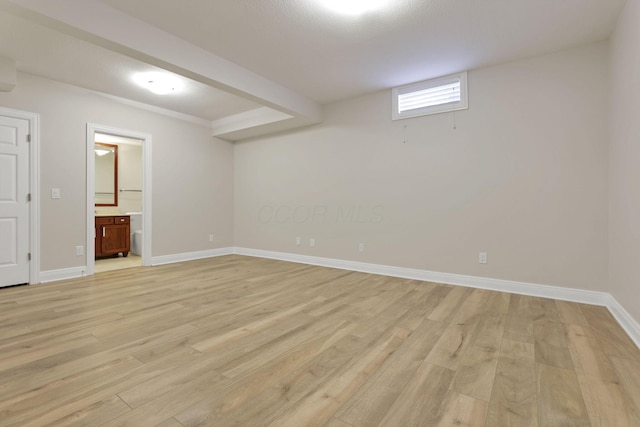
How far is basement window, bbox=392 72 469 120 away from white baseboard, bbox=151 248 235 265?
408 cm

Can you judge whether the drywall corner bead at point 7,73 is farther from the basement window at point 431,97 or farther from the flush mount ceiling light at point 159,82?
the basement window at point 431,97

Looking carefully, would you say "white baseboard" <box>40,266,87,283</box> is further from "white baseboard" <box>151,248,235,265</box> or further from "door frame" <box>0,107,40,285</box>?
"white baseboard" <box>151,248,235,265</box>

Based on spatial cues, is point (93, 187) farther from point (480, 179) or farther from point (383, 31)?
point (480, 179)

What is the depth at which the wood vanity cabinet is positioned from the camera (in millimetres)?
5504

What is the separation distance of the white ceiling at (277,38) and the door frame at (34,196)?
0.65 metres

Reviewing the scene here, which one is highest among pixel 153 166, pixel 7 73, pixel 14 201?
pixel 7 73

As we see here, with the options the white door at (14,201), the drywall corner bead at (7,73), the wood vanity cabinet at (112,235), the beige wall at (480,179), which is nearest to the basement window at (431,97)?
the beige wall at (480,179)

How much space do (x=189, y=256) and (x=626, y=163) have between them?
5.80 meters

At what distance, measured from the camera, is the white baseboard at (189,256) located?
4.95 m

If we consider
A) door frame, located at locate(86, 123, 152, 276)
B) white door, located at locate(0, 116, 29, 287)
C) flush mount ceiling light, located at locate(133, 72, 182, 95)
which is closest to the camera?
white door, located at locate(0, 116, 29, 287)

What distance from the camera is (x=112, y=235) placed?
5680 mm

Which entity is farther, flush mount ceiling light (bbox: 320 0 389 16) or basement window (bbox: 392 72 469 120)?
basement window (bbox: 392 72 469 120)

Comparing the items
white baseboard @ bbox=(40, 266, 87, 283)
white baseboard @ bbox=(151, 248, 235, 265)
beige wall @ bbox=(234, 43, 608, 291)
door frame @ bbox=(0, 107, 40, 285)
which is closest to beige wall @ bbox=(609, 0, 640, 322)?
beige wall @ bbox=(234, 43, 608, 291)

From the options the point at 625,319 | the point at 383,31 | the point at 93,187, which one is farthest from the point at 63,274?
the point at 625,319
